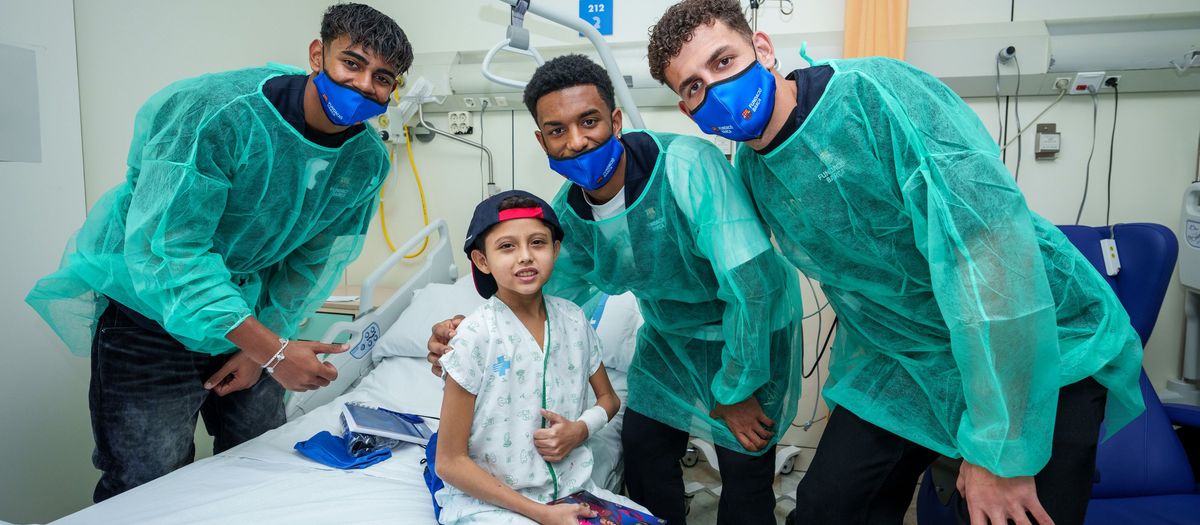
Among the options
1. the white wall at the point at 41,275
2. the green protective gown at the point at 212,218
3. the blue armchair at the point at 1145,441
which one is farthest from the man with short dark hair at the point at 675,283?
the white wall at the point at 41,275

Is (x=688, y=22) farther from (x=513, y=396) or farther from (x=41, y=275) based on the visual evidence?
(x=41, y=275)

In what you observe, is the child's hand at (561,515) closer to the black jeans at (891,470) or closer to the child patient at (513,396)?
the child patient at (513,396)

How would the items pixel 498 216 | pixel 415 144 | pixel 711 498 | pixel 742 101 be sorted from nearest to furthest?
1. pixel 742 101
2. pixel 498 216
3. pixel 711 498
4. pixel 415 144

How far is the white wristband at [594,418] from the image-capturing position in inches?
60.0

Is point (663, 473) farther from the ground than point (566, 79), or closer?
closer

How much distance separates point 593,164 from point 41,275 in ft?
6.35

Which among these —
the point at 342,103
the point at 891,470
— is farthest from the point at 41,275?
the point at 891,470

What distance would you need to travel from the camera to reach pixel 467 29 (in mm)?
3180

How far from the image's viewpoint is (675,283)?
1613 mm

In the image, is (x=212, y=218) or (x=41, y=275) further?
(x=41, y=275)

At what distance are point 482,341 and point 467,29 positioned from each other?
2190 millimetres

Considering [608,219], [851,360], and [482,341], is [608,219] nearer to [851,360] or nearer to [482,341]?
[482,341]

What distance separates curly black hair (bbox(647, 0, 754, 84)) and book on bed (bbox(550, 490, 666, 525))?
949 millimetres

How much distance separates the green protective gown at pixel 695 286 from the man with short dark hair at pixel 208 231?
22.8 inches
